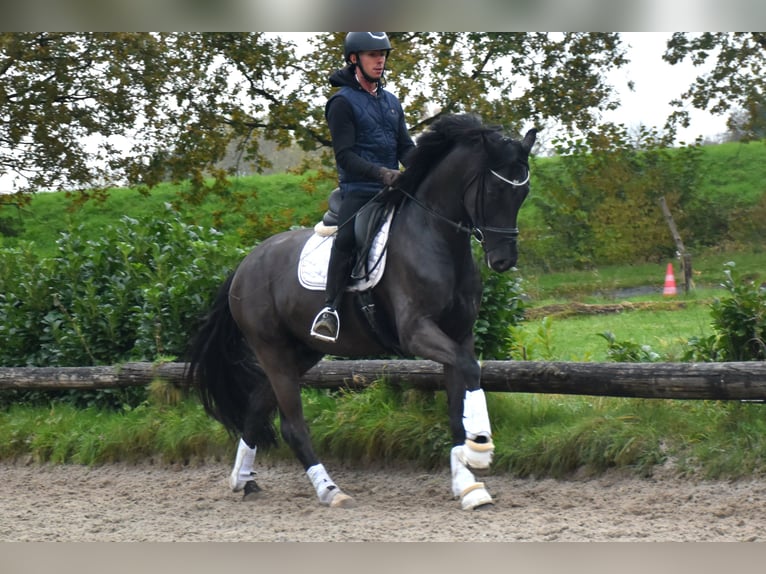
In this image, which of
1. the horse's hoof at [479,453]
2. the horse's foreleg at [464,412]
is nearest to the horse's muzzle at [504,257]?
the horse's foreleg at [464,412]

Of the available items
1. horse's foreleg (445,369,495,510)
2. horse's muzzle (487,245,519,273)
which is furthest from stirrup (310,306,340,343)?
horse's muzzle (487,245,519,273)

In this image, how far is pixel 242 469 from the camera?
22.6ft

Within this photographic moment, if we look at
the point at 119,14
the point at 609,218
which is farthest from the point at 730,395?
the point at 609,218

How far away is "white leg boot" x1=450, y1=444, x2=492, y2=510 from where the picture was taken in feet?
18.8

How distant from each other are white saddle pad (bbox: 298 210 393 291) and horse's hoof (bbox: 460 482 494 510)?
4.57 ft

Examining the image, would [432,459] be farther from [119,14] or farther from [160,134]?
[160,134]

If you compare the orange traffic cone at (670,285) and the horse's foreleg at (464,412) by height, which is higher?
the orange traffic cone at (670,285)

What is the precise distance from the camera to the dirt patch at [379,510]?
5.22 m

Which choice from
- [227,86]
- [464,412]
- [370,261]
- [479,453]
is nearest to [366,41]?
[370,261]

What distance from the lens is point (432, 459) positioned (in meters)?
6.98

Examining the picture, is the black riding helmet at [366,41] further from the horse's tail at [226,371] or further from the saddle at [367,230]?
the horse's tail at [226,371]

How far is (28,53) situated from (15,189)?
2.29 m

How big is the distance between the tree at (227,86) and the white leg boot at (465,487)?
24.1 ft

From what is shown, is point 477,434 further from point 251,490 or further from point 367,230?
point 251,490
